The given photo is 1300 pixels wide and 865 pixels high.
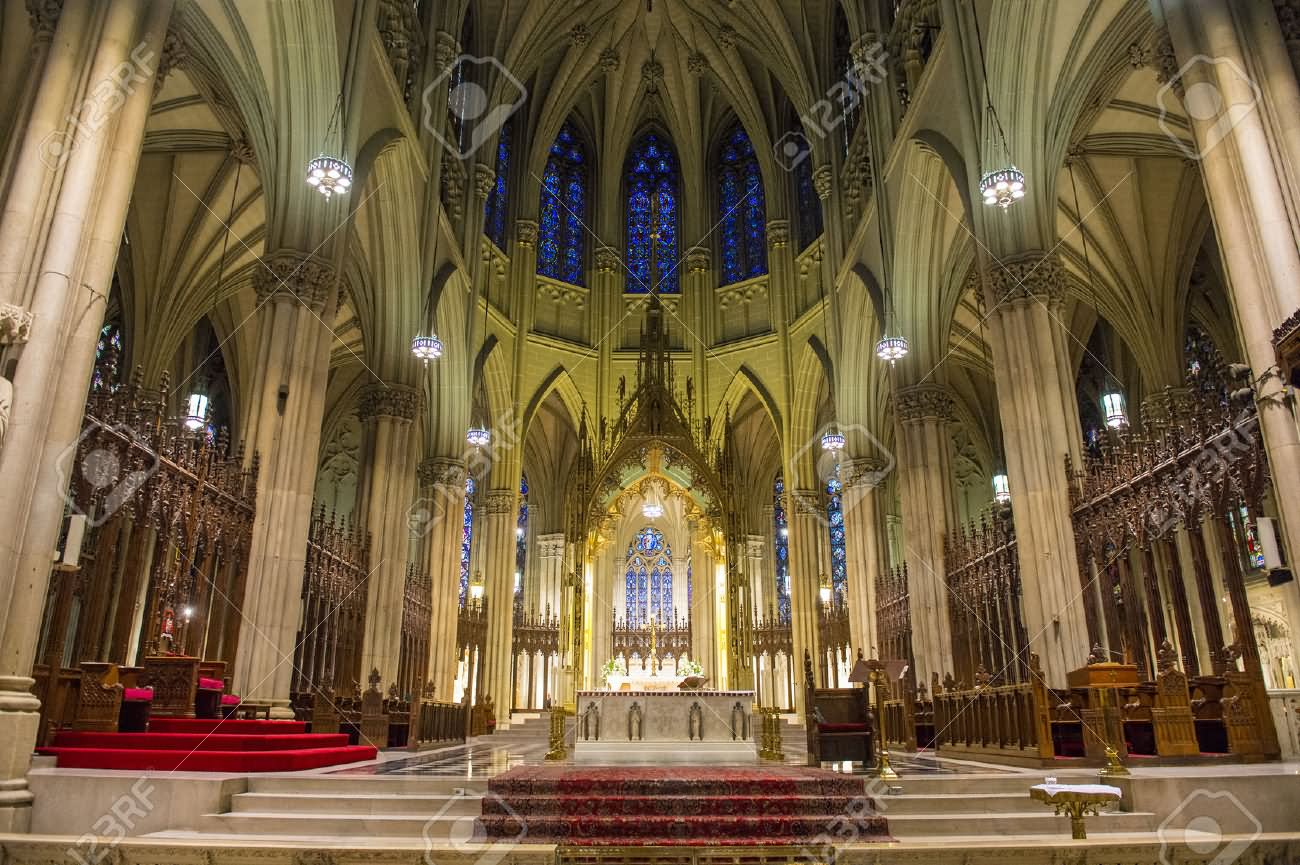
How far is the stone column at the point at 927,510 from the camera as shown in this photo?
55.0 feet

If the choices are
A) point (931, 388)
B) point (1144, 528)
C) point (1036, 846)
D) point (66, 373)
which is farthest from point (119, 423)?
point (931, 388)

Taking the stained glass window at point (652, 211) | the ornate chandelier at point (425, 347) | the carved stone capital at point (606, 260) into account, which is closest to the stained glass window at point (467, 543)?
the carved stone capital at point (606, 260)

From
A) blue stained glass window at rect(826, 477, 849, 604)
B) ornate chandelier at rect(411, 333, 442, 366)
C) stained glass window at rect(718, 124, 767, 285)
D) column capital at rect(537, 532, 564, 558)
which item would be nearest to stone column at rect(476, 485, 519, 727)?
column capital at rect(537, 532, 564, 558)

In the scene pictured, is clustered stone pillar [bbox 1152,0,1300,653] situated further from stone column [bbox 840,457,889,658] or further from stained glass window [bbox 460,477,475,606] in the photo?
stained glass window [bbox 460,477,475,606]

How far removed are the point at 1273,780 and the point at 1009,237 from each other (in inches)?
351

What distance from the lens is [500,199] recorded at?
28.0m

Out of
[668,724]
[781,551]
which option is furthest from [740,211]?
[668,724]

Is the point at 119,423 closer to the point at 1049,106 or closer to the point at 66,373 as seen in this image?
the point at 66,373

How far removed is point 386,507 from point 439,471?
456 cm

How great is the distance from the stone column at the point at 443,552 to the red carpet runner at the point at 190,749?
439 inches

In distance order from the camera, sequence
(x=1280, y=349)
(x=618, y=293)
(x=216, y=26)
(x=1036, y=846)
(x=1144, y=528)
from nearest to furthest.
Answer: (x=1036, y=846), (x=1280, y=349), (x=1144, y=528), (x=216, y=26), (x=618, y=293)

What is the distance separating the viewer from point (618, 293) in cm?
2969

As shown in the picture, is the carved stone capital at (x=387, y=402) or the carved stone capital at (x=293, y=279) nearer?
the carved stone capital at (x=293, y=279)

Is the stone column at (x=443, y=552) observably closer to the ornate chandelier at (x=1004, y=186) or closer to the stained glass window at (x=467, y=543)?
the stained glass window at (x=467, y=543)
